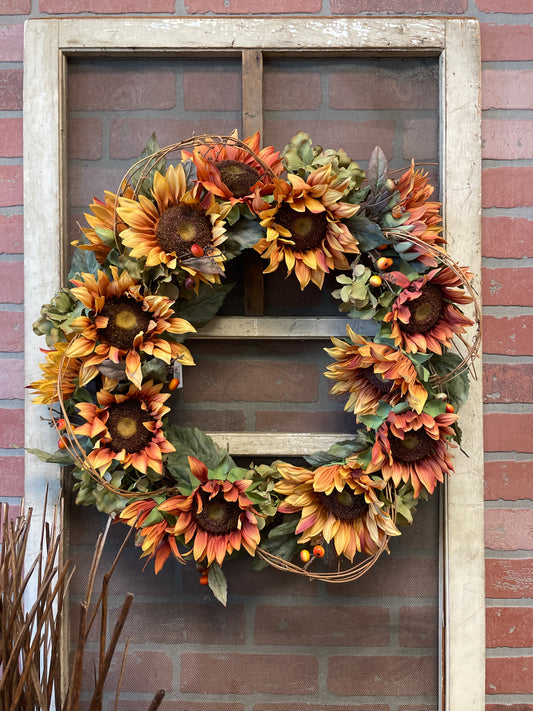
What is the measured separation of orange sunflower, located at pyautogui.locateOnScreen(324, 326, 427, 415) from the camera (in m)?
0.82

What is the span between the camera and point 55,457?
879 mm

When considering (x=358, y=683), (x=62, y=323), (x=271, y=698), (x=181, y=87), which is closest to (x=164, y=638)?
(x=271, y=698)

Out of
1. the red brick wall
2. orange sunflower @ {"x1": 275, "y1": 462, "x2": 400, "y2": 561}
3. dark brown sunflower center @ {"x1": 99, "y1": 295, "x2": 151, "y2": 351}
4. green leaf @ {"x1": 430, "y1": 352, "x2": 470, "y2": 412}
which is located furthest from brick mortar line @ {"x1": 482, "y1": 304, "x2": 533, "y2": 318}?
dark brown sunflower center @ {"x1": 99, "y1": 295, "x2": 151, "y2": 351}

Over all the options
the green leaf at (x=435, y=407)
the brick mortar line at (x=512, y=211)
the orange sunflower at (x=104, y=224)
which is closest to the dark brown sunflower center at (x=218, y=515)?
the green leaf at (x=435, y=407)

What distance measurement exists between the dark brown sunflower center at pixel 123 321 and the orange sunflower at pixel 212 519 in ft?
0.70

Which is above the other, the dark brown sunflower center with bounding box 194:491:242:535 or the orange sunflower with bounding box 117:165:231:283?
the orange sunflower with bounding box 117:165:231:283

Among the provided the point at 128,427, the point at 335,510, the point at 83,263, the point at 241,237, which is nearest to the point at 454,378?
the point at 335,510

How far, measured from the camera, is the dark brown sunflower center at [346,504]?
2.82ft

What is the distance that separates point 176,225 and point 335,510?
1.68 ft

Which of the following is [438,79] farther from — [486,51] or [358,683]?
[358,683]

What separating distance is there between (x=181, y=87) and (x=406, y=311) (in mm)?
563

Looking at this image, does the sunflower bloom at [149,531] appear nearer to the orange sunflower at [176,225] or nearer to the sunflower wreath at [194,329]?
the sunflower wreath at [194,329]

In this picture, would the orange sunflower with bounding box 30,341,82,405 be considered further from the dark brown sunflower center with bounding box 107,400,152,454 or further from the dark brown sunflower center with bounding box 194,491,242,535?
the dark brown sunflower center with bounding box 194,491,242,535

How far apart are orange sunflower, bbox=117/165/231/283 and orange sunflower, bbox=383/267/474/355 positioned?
0.29 meters
